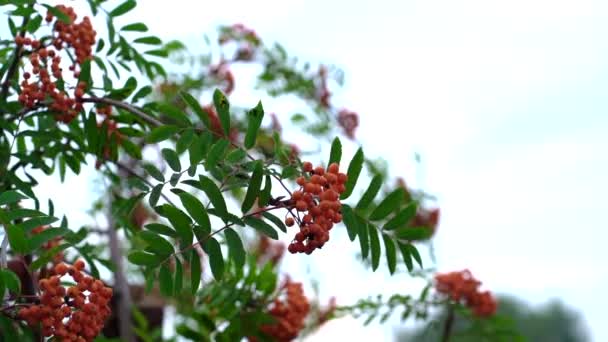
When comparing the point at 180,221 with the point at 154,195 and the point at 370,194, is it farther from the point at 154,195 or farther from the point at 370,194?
the point at 370,194

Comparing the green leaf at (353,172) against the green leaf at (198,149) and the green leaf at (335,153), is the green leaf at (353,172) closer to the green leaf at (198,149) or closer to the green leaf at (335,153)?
the green leaf at (335,153)

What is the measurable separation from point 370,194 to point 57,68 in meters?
0.53

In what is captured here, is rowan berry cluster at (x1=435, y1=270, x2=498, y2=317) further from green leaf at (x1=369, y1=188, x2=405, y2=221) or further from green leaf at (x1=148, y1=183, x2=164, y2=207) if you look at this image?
green leaf at (x1=148, y1=183, x2=164, y2=207)

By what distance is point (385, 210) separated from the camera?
1.13m

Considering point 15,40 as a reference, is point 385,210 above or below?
below

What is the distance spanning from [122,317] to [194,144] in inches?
42.9

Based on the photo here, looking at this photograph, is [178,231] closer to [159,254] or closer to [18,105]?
[159,254]

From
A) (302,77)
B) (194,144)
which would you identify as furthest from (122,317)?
(194,144)

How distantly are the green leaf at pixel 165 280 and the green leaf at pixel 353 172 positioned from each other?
24 centimetres

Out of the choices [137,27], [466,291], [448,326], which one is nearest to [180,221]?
[137,27]

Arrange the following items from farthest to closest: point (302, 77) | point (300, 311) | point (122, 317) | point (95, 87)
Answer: point (302, 77) < point (122, 317) < point (300, 311) < point (95, 87)

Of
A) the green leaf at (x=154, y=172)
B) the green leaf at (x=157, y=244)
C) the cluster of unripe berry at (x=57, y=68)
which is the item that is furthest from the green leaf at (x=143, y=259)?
the cluster of unripe berry at (x=57, y=68)

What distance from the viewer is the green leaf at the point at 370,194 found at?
1122 mm

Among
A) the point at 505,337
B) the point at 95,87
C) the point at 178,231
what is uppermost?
the point at 505,337
